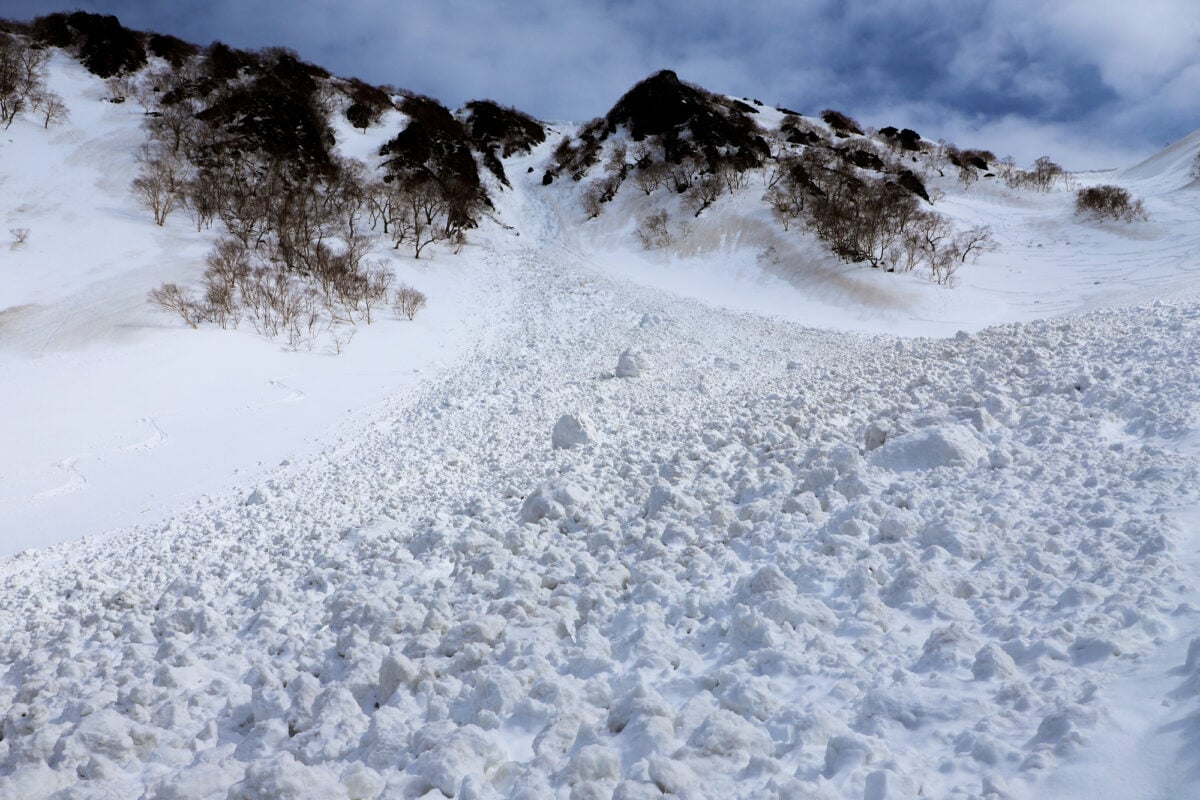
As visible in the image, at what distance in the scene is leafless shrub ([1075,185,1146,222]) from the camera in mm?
34562

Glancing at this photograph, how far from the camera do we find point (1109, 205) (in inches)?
1416

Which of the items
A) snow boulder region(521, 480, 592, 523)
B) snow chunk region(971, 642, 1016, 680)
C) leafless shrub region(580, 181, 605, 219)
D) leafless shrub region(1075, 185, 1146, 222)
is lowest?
snow boulder region(521, 480, 592, 523)

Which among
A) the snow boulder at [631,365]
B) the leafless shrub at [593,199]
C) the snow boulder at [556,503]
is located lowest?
the snow boulder at [556,503]

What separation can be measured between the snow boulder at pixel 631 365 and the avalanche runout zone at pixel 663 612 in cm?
511

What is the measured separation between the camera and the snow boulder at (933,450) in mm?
6398

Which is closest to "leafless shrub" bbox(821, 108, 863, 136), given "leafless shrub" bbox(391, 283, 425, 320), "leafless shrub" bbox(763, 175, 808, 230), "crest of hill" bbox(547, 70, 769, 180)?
"crest of hill" bbox(547, 70, 769, 180)

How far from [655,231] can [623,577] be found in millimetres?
35738

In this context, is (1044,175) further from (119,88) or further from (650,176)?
(119,88)

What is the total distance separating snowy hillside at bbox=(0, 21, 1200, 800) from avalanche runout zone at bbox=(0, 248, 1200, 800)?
27 millimetres

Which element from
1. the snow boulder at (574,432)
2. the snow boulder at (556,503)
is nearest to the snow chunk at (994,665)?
the snow boulder at (556,503)

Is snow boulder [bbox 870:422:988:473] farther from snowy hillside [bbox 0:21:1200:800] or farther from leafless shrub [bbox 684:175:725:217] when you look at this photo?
leafless shrub [bbox 684:175:725:217]

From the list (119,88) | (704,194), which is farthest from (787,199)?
(119,88)

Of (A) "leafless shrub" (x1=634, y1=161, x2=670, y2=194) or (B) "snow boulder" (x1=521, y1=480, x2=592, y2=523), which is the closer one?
(B) "snow boulder" (x1=521, y1=480, x2=592, y2=523)

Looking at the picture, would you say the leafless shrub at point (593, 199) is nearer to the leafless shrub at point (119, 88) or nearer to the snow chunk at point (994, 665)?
the leafless shrub at point (119, 88)
